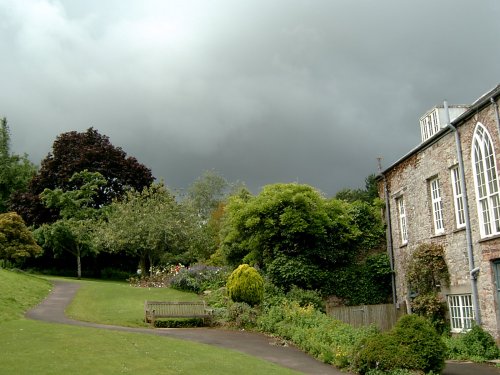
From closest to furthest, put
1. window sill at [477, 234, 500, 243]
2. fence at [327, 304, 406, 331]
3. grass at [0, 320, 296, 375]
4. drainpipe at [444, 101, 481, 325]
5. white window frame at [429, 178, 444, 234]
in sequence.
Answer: grass at [0, 320, 296, 375] < window sill at [477, 234, 500, 243] < drainpipe at [444, 101, 481, 325] < white window frame at [429, 178, 444, 234] < fence at [327, 304, 406, 331]

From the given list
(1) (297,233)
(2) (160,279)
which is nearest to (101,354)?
(1) (297,233)

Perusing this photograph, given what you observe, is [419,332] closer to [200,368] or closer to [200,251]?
[200,368]

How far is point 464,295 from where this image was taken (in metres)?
17.8

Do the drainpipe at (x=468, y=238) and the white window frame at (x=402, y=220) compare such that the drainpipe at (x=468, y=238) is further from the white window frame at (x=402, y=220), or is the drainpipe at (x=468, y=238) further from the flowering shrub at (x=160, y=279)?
the flowering shrub at (x=160, y=279)

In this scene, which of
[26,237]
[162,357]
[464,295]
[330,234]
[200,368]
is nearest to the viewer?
[200,368]

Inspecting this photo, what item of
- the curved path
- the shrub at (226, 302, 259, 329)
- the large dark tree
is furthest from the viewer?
the large dark tree

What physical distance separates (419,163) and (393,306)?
6210mm

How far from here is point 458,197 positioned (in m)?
18.3

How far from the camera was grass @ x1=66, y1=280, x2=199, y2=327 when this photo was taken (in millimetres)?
19406

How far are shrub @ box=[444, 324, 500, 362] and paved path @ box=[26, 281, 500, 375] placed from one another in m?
0.86

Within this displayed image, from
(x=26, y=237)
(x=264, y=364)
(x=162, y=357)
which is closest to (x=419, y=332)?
(x=264, y=364)

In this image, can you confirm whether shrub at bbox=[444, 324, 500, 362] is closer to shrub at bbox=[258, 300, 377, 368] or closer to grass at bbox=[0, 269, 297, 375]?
shrub at bbox=[258, 300, 377, 368]

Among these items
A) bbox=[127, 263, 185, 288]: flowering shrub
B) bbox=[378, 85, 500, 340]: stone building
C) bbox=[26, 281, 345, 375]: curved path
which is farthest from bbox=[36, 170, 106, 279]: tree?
bbox=[378, 85, 500, 340]: stone building

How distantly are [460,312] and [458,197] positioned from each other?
410 centimetres
